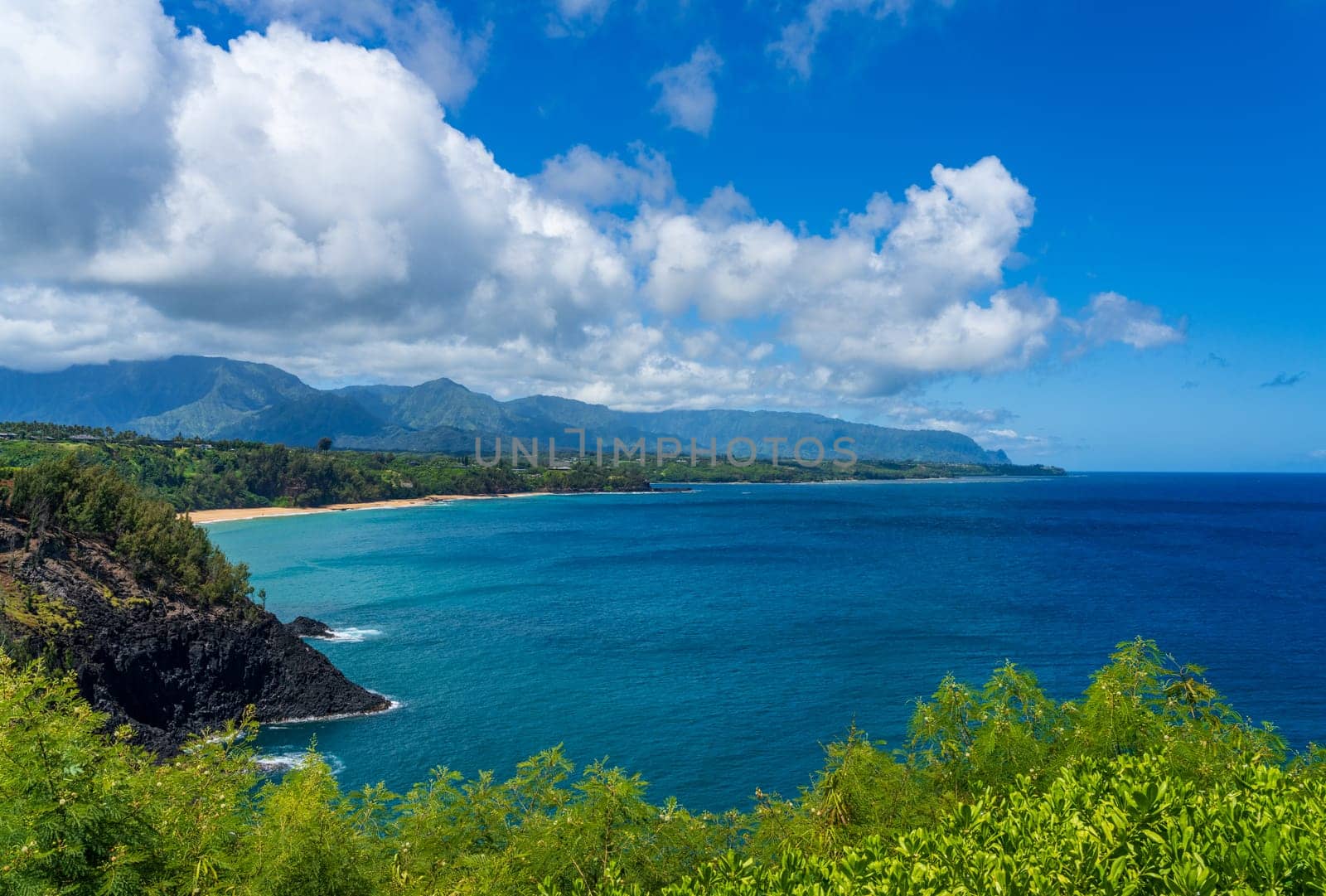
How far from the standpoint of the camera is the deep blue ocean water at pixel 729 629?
114ft

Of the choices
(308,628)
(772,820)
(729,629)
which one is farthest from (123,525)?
(772,820)

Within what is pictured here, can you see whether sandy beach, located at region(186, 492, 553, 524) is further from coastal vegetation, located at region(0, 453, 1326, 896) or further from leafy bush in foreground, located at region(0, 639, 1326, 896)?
leafy bush in foreground, located at region(0, 639, 1326, 896)

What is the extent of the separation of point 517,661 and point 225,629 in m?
17.1

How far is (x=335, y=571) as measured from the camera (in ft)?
262

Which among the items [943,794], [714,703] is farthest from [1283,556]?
[943,794]

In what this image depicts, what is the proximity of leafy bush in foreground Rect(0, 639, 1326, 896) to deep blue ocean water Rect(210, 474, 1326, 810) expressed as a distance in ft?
46.9

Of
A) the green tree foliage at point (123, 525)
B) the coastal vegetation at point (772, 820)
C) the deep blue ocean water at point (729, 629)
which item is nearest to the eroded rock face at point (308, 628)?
the deep blue ocean water at point (729, 629)

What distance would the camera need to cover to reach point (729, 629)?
56.2 metres

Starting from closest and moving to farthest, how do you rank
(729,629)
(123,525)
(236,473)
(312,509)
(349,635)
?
A: (123,525), (349,635), (729,629), (236,473), (312,509)

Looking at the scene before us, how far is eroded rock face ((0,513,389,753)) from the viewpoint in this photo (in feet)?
105

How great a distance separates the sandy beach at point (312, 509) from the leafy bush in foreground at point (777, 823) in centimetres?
11750

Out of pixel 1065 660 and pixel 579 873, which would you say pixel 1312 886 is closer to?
pixel 579 873

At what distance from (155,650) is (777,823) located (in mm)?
34140

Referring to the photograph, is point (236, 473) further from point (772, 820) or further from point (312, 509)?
point (772, 820)
